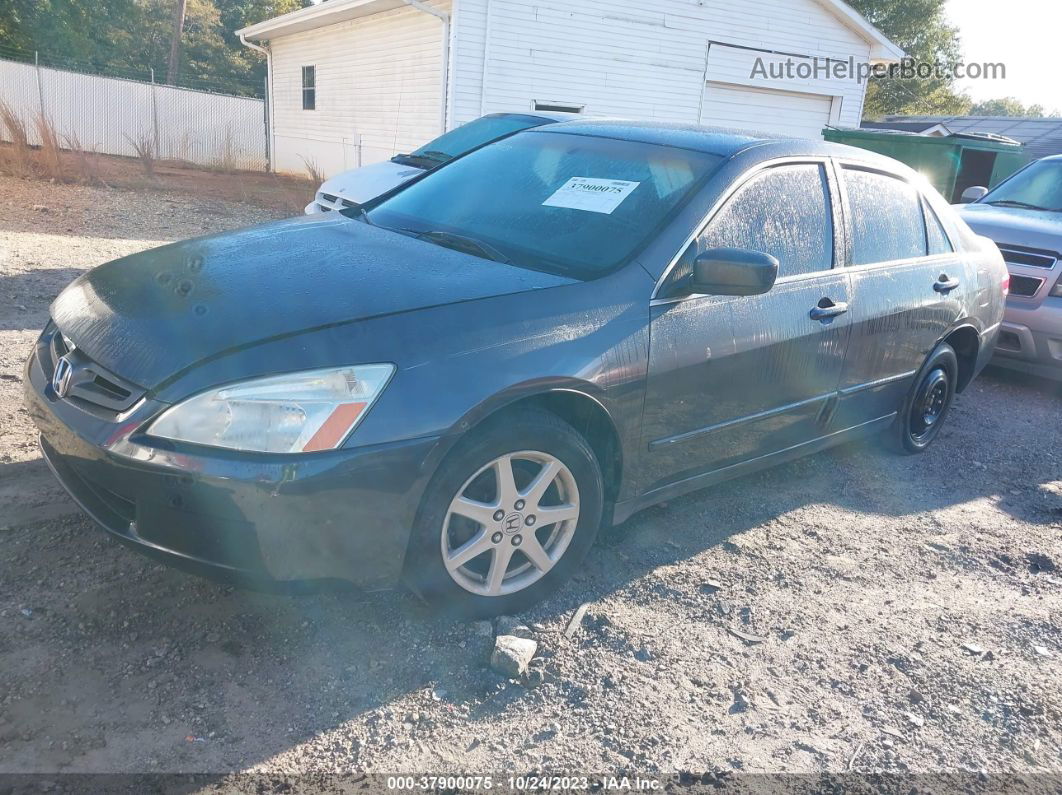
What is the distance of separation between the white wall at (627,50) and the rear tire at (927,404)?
9.25m

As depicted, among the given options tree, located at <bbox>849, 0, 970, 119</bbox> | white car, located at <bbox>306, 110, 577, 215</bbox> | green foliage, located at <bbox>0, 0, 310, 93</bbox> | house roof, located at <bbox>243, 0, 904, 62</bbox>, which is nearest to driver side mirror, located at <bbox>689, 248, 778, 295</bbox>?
white car, located at <bbox>306, 110, 577, 215</bbox>

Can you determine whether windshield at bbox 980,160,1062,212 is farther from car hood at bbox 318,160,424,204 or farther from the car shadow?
the car shadow

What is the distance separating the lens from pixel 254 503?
7.70 feet

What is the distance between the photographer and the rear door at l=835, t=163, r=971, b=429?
13.5ft

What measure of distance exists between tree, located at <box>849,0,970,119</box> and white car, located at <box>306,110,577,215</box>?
104ft

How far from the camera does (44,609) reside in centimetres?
276

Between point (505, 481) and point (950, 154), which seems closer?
point (505, 481)

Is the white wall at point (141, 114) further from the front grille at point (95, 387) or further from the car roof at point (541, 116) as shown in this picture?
the front grille at point (95, 387)

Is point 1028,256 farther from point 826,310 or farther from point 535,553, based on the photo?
point 535,553

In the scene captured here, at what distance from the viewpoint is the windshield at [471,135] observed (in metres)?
8.12

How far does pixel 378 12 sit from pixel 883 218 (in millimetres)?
15284

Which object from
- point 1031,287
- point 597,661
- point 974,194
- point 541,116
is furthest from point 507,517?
point 974,194

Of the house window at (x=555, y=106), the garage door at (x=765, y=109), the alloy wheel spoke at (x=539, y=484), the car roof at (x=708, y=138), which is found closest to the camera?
the alloy wheel spoke at (x=539, y=484)

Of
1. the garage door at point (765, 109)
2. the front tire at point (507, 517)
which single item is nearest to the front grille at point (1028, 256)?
the front tire at point (507, 517)
